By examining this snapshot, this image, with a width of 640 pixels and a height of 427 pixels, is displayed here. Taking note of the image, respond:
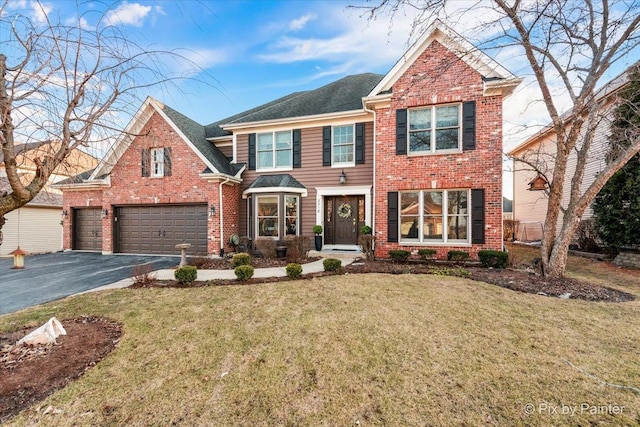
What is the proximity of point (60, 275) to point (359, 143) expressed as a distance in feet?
34.9

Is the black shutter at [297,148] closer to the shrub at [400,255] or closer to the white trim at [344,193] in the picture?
the white trim at [344,193]

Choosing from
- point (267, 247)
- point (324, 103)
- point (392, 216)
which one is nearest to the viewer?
point (392, 216)

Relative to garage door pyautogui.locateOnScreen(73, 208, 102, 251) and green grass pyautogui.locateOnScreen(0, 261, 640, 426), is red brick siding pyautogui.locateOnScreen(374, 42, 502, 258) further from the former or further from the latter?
garage door pyautogui.locateOnScreen(73, 208, 102, 251)

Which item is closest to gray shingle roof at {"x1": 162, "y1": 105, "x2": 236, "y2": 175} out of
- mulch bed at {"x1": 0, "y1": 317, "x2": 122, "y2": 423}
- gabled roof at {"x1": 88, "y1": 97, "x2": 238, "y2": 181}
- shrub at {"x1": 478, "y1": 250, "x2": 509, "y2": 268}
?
Answer: gabled roof at {"x1": 88, "y1": 97, "x2": 238, "y2": 181}

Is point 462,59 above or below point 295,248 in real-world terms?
above

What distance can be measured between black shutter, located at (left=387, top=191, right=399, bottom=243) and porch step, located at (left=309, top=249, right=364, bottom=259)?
1254 millimetres

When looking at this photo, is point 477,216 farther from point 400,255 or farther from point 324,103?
point 324,103

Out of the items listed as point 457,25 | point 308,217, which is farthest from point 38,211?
point 457,25

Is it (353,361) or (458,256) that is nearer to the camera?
(353,361)

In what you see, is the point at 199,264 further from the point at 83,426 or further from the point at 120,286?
the point at 83,426

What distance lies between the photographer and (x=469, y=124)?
887 cm

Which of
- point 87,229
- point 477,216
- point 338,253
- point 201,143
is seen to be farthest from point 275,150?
point 87,229

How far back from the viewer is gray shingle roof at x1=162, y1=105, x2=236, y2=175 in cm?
1124

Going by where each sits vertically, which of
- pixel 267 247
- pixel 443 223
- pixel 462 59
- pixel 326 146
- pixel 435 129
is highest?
pixel 462 59
